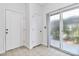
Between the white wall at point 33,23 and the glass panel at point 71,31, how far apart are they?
118cm

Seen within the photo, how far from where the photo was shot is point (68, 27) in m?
2.89

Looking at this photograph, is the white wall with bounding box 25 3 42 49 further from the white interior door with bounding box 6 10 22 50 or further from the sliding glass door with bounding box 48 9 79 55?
the sliding glass door with bounding box 48 9 79 55

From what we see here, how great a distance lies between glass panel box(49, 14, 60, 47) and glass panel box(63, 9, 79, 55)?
15.2 inches

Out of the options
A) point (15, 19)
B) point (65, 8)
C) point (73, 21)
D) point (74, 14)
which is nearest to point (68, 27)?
point (73, 21)

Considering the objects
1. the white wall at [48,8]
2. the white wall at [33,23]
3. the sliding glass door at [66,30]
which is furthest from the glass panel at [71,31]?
the white wall at [33,23]

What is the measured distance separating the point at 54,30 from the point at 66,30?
2.20 ft

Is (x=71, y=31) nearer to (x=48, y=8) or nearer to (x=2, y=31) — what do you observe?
(x=48, y=8)

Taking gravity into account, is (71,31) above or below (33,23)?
below

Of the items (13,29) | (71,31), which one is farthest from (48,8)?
(13,29)

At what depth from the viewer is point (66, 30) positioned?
3.00 meters

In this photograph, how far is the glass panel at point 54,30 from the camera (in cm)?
340

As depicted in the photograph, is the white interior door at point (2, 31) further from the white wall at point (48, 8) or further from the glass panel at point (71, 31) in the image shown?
the glass panel at point (71, 31)

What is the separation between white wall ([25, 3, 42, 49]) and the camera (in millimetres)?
3301

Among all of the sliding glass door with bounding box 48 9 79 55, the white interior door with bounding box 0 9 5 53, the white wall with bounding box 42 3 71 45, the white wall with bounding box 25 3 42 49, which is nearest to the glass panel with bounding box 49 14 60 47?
the sliding glass door with bounding box 48 9 79 55
